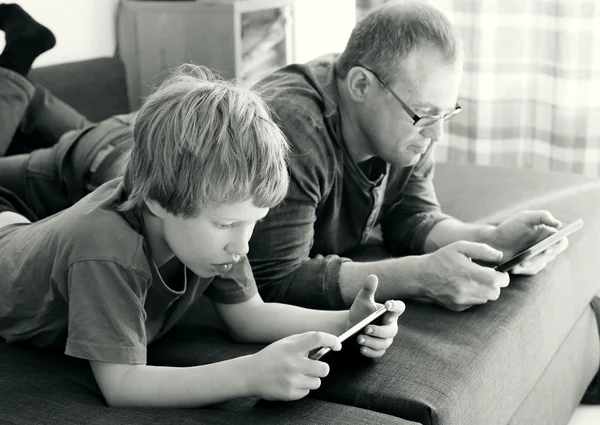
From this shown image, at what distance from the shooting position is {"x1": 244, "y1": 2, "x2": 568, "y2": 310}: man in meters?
1.59

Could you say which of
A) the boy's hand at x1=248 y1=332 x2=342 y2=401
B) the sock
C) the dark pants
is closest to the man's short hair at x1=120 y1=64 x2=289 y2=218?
the boy's hand at x1=248 y1=332 x2=342 y2=401

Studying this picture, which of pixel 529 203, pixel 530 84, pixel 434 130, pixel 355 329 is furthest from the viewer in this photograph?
pixel 530 84

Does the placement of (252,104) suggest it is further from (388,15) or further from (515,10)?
(515,10)

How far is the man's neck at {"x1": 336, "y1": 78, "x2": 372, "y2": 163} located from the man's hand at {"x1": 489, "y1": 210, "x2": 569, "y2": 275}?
0.35 m

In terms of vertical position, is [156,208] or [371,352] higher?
[156,208]

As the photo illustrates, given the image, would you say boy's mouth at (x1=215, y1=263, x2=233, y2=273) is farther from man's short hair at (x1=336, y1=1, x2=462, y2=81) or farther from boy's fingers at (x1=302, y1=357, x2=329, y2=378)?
man's short hair at (x1=336, y1=1, x2=462, y2=81)

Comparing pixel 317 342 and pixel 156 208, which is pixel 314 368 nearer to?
pixel 317 342

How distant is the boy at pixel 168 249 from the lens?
1.21 metres

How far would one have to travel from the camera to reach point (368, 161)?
1821 mm

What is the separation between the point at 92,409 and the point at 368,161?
85 cm

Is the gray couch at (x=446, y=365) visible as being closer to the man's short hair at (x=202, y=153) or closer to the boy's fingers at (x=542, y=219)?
the boy's fingers at (x=542, y=219)

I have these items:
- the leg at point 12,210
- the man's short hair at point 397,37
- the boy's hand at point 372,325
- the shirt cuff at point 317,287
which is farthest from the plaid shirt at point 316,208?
the leg at point 12,210

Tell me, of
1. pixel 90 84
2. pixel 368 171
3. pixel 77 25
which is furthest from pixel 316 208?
pixel 77 25

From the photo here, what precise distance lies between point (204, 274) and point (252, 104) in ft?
0.90
